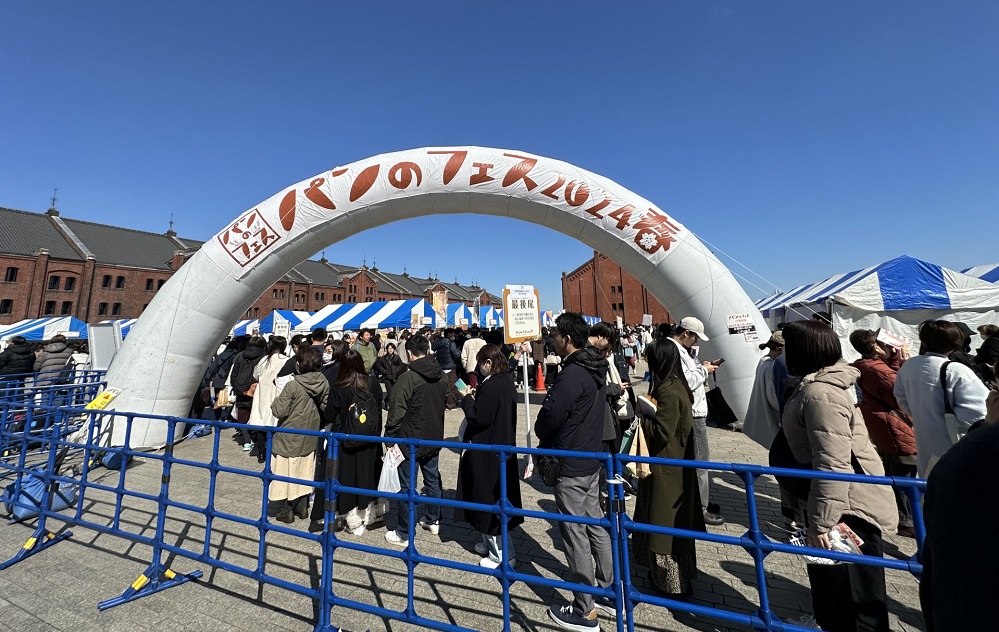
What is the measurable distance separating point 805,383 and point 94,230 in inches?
2403

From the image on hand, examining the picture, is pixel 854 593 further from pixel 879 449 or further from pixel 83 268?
pixel 83 268

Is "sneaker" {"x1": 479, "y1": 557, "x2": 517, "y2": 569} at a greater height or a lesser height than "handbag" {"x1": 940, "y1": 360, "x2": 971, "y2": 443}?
lesser

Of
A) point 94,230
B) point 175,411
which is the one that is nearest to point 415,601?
point 175,411

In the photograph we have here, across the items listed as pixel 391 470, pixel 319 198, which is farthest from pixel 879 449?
pixel 319 198

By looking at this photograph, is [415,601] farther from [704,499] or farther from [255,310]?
[255,310]

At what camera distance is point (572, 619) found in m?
2.68

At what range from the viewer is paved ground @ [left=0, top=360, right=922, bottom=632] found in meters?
2.78

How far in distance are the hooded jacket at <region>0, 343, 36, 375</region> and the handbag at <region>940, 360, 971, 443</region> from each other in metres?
13.8

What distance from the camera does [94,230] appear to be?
42.6m

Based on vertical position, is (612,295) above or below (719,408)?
above

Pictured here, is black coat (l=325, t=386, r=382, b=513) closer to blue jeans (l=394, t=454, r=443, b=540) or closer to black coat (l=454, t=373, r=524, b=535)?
blue jeans (l=394, t=454, r=443, b=540)

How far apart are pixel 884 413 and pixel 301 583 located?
18.1 ft

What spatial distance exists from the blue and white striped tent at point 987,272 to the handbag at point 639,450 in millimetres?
15543

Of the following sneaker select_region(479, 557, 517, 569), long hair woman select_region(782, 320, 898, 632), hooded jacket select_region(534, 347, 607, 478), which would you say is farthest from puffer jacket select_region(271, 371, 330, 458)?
long hair woman select_region(782, 320, 898, 632)
